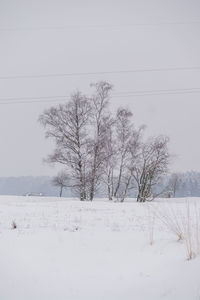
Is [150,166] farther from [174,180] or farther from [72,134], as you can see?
[174,180]

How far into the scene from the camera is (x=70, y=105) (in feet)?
58.3

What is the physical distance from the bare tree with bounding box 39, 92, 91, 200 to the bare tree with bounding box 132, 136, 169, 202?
17.9 ft

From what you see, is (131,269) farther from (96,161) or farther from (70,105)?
(70,105)

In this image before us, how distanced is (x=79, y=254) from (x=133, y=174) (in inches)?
653

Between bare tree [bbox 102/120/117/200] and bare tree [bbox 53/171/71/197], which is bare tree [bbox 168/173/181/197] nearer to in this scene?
bare tree [bbox 102/120/117/200]

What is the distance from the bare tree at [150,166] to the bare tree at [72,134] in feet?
17.9

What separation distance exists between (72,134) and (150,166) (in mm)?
8383

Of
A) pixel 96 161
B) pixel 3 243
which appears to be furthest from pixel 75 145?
pixel 3 243

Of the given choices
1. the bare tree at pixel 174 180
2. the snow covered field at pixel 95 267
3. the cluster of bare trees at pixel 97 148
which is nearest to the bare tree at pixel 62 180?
the cluster of bare trees at pixel 97 148

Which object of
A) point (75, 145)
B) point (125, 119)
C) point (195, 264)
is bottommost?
point (195, 264)

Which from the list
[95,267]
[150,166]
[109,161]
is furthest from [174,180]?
[95,267]

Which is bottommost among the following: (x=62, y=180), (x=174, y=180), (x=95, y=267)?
(x=95, y=267)

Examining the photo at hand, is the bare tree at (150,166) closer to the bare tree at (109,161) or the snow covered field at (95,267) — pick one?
the bare tree at (109,161)

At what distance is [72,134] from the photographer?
17828 mm
